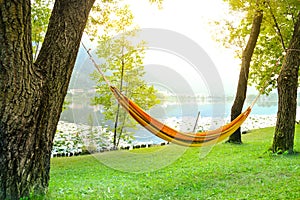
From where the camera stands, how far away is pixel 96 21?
235 inches

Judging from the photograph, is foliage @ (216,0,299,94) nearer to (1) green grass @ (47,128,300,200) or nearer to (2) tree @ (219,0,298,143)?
(2) tree @ (219,0,298,143)

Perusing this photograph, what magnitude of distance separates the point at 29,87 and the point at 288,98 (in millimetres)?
2877

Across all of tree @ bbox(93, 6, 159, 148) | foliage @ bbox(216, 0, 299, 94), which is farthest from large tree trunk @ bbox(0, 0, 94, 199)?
tree @ bbox(93, 6, 159, 148)

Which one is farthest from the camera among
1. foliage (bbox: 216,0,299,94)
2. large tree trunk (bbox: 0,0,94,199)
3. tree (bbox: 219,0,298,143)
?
foliage (bbox: 216,0,299,94)

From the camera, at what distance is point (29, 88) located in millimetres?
2041

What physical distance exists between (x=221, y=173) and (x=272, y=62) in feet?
16.5

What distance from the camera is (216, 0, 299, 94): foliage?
5.22 m

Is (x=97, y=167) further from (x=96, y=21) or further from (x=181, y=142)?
(x=96, y=21)

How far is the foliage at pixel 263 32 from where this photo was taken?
5223mm

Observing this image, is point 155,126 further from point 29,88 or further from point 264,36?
point 264,36

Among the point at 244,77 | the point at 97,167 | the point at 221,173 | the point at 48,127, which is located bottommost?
the point at 97,167

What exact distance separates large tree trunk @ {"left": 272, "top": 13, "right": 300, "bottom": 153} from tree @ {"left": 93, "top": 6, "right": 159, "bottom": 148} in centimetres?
315

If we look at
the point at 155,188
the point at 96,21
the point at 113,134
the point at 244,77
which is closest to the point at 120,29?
the point at 96,21

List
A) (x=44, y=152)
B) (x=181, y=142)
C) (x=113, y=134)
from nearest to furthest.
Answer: (x=44, y=152) < (x=181, y=142) < (x=113, y=134)
